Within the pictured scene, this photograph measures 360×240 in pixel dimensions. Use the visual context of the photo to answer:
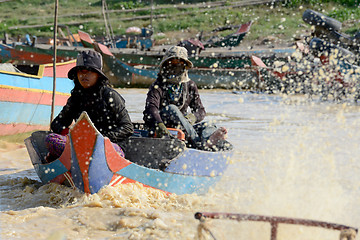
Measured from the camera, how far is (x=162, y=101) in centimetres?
598

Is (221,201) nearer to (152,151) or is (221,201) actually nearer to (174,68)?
(152,151)

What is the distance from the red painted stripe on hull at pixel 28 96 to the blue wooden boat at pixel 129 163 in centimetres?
376

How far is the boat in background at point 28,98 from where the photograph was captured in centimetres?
879

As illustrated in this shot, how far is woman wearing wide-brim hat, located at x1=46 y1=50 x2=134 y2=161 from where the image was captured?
16.2 ft

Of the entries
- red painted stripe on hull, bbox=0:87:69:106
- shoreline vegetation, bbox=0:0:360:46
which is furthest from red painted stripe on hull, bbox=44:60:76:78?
shoreline vegetation, bbox=0:0:360:46

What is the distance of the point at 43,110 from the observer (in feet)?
31.7

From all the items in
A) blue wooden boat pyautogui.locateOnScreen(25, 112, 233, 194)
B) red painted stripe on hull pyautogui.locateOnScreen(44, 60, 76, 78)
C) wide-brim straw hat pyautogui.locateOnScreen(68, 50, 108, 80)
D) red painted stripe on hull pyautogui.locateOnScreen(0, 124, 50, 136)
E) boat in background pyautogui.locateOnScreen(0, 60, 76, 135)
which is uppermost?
wide-brim straw hat pyautogui.locateOnScreen(68, 50, 108, 80)

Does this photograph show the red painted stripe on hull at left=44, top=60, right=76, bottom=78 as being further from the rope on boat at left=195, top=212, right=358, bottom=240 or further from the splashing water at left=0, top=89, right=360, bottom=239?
the rope on boat at left=195, top=212, right=358, bottom=240

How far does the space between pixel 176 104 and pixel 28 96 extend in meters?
4.32

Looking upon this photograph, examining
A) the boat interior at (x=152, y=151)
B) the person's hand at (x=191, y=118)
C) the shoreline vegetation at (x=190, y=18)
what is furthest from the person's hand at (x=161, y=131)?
the shoreline vegetation at (x=190, y=18)

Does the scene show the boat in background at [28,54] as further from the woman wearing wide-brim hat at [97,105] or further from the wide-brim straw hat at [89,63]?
the wide-brim straw hat at [89,63]

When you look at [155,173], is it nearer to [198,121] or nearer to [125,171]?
[125,171]

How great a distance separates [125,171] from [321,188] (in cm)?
221

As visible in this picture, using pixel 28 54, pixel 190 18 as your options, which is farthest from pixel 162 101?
pixel 190 18
